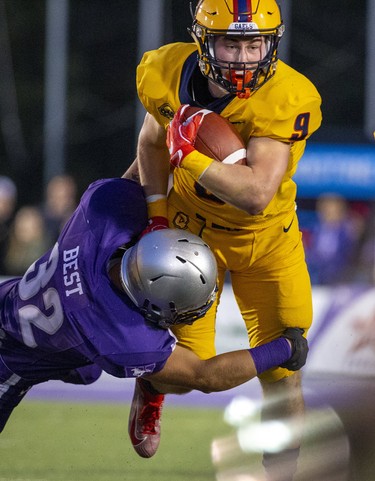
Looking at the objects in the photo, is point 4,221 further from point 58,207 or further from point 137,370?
point 137,370

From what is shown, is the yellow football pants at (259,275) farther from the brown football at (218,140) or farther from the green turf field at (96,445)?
the green turf field at (96,445)

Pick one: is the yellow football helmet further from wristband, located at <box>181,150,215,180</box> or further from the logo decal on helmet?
wristband, located at <box>181,150,215,180</box>

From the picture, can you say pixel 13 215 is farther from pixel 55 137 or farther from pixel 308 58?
pixel 308 58

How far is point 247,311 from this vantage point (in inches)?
205

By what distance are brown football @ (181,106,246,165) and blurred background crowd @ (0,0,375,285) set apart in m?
8.09

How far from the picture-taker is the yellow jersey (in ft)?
14.9

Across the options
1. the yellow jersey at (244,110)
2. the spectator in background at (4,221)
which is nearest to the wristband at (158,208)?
the yellow jersey at (244,110)

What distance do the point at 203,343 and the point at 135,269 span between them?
907 millimetres

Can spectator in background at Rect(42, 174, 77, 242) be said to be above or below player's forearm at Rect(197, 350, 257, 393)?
below

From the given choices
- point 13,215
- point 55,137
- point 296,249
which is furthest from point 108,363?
point 55,137

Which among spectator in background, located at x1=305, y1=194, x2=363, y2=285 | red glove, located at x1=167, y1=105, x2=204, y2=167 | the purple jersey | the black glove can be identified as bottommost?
spectator in background, located at x1=305, y1=194, x2=363, y2=285

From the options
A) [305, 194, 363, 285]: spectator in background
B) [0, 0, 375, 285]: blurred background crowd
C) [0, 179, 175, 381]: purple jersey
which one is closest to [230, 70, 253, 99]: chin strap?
[0, 179, 175, 381]: purple jersey

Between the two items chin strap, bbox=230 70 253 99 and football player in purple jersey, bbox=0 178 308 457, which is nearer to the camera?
football player in purple jersey, bbox=0 178 308 457

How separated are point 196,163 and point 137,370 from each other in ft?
2.90
